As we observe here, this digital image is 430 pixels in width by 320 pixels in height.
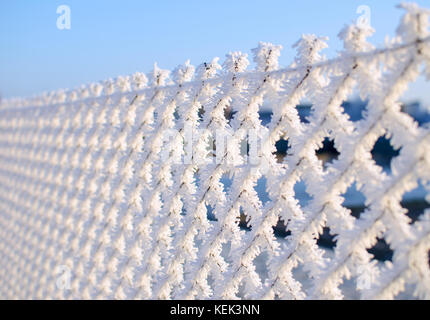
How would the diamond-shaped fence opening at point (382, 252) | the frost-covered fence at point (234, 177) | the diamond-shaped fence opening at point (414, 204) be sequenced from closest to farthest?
the frost-covered fence at point (234, 177), the diamond-shaped fence opening at point (382, 252), the diamond-shaped fence opening at point (414, 204)

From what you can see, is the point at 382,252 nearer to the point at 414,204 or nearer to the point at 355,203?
the point at 355,203

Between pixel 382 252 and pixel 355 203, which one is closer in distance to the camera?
pixel 382 252

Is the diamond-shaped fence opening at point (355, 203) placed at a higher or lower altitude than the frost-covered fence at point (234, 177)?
higher

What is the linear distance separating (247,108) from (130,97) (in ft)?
2.25

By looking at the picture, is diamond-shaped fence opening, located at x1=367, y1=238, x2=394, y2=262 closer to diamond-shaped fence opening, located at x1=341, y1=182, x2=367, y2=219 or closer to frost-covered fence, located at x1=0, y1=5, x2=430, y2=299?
diamond-shaped fence opening, located at x1=341, y1=182, x2=367, y2=219

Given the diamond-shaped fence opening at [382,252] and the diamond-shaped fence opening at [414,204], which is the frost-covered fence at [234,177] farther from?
the diamond-shaped fence opening at [414,204]

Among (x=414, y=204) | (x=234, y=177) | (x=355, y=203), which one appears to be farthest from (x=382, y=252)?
(x=234, y=177)

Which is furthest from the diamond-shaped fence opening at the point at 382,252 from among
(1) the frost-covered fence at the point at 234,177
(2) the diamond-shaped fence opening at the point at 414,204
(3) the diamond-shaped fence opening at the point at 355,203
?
(1) the frost-covered fence at the point at 234,177

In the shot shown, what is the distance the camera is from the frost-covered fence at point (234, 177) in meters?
0.75

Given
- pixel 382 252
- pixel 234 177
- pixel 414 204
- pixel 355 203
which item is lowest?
pixel 234 177

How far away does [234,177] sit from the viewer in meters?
1.10

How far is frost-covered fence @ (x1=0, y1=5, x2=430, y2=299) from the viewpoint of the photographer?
2.47 ft

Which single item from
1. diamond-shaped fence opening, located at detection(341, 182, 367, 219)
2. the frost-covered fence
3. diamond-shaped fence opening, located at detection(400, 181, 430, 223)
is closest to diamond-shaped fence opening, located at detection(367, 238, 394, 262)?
diamond-shaped fence opening, located at detection(341, 182, 367, 219)

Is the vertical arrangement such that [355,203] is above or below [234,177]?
above
